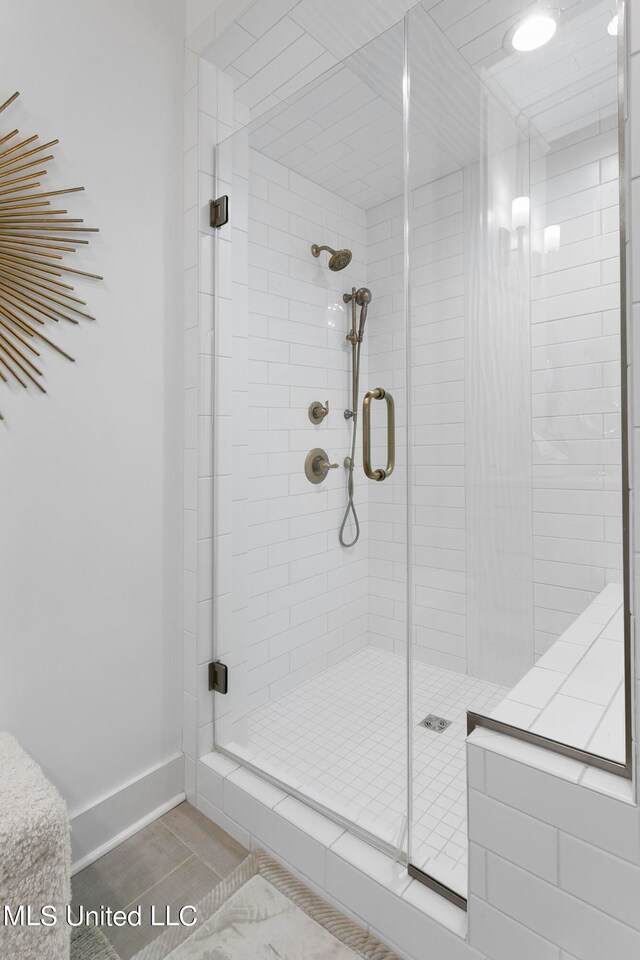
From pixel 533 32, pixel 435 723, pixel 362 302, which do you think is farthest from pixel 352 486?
pixel 533 32

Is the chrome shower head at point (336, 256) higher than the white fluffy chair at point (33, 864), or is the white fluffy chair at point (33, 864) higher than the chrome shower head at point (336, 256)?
the chrome shower head at point (336, 256)

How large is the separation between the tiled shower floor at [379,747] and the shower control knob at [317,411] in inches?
31.0

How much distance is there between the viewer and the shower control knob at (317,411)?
1661 millimetres

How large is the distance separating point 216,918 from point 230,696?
58cm

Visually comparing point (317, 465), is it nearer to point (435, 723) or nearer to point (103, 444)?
point (103, 444)

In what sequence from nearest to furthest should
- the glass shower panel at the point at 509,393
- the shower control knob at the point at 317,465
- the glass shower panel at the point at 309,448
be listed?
1. the glass shower panel at the point at 509,393
2. the glass shower panel at the point at 309,448
3. the shower control knob at the point at 317,465

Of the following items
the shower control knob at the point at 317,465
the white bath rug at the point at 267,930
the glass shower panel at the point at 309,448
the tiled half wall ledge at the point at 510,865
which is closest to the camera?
the tiled half wall ledge at the point at 510,865

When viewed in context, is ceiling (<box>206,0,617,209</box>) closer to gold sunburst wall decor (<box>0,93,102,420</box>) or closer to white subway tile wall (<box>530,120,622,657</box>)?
white subway tile wall (<box>530,120,622,657</box>)

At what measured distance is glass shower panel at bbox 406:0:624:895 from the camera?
90 centimetres

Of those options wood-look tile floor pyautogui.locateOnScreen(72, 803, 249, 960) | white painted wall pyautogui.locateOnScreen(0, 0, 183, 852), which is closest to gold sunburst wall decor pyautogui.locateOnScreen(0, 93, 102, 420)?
white painted wall pyautogui.locateOnScreen(0, 0, 183, 852)

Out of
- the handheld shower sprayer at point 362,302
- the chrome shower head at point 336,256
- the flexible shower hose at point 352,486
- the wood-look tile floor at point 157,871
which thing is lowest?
the wood-look tile floor at point 157,871

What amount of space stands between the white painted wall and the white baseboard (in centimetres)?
2

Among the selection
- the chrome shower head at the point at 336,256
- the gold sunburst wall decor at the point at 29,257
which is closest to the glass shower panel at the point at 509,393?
the chrome shower head at the point at 336,256

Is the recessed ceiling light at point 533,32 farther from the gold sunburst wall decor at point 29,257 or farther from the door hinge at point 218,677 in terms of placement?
the door hinge at point 218,677
